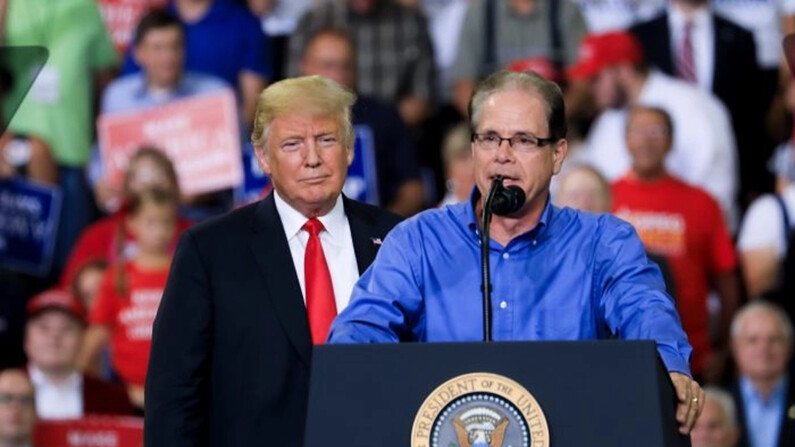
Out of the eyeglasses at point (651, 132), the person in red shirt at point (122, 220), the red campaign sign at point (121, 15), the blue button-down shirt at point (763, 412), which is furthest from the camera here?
the red campaign sign at point (121, 15)

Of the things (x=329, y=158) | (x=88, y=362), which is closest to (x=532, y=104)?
(x=329, y=158)

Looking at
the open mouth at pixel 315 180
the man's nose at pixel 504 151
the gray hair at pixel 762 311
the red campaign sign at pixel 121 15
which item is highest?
the red campaign sign at pixel 121 15

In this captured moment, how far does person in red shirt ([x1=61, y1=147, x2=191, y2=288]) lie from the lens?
8938 mm

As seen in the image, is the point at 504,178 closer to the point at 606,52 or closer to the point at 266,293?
the point at 266,293

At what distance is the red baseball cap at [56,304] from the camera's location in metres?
8.55

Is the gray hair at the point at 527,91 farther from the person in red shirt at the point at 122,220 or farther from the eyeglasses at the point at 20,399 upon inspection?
the person in red shirt at the point at 122,220

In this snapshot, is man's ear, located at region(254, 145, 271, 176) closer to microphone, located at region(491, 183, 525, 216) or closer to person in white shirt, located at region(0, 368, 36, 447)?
microphone, located at region(491, 183, 525, 216)

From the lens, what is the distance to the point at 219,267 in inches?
187

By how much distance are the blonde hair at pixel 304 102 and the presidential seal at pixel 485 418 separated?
1.32 metres

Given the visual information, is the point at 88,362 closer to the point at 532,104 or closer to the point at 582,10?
the point at 582,10

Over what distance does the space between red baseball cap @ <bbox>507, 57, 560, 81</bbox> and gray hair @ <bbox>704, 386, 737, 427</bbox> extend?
2.17 m

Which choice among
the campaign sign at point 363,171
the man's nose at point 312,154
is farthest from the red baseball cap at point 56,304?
the man's nose at point 312,154

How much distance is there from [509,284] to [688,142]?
529 cm

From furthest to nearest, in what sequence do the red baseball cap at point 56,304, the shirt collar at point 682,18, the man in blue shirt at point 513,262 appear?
the shirt collar at point 682,18, the red baseball cap at point 56,304, the man in blue shirt at point 513,262
